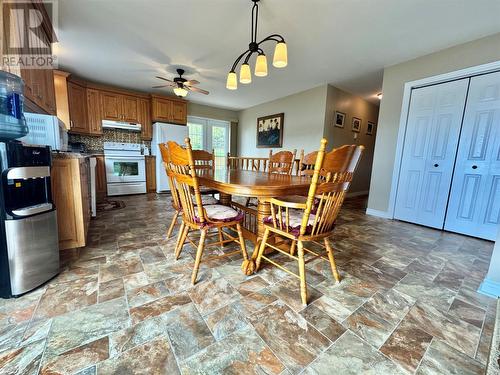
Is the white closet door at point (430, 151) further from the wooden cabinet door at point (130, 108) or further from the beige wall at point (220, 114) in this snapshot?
the wooden cabinet door at point (130, 108)

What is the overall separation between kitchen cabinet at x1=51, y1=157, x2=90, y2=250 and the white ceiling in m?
1.69

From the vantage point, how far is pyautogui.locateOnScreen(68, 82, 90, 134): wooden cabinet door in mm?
3895

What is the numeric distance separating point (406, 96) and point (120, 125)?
559cm

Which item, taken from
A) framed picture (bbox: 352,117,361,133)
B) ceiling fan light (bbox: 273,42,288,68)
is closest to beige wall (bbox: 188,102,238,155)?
framed picture (bbox: 352,117,361,133)

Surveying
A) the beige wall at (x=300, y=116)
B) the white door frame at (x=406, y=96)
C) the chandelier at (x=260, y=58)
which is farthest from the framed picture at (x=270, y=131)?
the chandelier at (x=260, y=58)

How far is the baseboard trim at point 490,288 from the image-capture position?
1445mm

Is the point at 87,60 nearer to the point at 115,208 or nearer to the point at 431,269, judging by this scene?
the point at 115,208

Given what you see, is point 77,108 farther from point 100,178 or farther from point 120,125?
point 100,178

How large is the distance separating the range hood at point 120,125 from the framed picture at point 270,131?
3.15 m

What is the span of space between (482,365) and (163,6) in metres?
3.54

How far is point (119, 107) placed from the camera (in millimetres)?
4484

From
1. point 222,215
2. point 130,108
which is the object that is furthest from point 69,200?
point 130,108

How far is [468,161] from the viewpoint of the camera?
2.64m

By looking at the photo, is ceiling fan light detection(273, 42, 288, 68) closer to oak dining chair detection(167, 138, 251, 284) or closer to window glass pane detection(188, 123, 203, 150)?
oak dining chair detection(167, 138, 251, 284)
